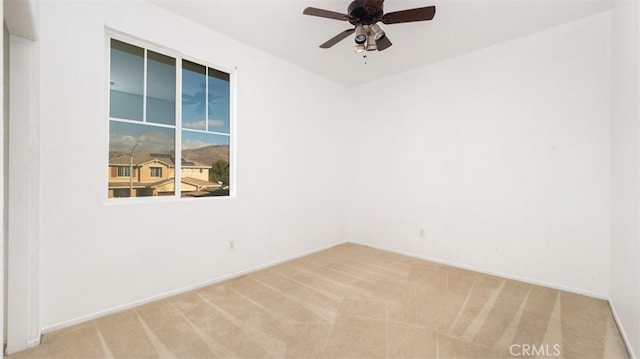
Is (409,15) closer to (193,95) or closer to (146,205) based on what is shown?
(193,95)

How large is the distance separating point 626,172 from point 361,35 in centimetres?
237

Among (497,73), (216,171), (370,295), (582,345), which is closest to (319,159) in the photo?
(216,171)

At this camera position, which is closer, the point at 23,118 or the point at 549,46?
the point at 23,118

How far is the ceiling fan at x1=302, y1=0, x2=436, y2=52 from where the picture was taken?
2245 millimetres

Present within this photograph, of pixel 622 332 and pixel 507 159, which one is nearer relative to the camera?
pixel 622 332

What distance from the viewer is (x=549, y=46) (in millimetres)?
2998

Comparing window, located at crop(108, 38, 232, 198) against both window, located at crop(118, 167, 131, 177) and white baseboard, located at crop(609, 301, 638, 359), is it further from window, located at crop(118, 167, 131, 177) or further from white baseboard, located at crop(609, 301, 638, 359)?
white baseboard, located at crop(609, 301, 638, 359)

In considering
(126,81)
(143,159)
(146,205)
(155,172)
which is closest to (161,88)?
(126,81)

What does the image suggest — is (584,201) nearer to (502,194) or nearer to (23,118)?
(502,194)

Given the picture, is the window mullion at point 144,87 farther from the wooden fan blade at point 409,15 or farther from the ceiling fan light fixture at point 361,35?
the wooden fan blade at point 409,15

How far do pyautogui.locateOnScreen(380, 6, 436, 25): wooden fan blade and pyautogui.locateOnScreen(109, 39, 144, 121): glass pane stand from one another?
2345 millimetres

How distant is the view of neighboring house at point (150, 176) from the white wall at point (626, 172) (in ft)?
12.2

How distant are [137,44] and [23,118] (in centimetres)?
117

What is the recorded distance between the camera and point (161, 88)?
9.20ft
